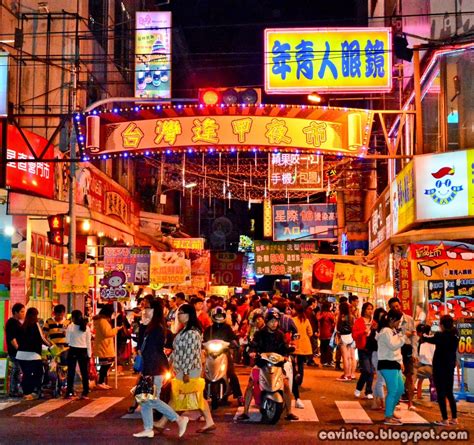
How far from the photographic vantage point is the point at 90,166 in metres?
26.0

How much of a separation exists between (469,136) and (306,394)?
24.7 ft

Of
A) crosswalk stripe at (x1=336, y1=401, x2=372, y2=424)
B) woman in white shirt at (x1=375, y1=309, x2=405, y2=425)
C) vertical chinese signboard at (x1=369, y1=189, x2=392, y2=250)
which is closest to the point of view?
woman in white shirt at (x1=375, y1=309, x2=405, y2=425)

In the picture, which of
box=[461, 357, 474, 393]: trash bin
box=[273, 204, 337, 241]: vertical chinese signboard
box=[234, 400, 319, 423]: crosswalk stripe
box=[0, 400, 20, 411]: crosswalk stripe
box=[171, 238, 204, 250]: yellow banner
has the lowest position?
box=[0, 400, 20, 411]: crosswalk stripe

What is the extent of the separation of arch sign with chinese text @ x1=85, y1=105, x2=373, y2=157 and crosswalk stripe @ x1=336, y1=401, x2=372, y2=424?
21.3 ft

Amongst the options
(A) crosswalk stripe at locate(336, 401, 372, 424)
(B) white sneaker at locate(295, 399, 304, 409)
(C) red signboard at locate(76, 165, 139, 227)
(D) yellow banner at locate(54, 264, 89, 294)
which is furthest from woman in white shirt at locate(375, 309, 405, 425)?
(C) red signboard at locate(76, 165, 139, 227)

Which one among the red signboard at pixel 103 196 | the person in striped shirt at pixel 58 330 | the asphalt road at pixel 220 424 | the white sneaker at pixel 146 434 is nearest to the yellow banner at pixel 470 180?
the asphalt road at pixel 220 424

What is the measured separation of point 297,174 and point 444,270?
12.4 m

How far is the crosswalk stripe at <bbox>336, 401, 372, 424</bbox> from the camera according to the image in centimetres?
1194

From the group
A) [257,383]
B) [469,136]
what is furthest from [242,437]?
[469,136]

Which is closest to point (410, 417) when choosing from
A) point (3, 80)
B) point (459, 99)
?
point (459, 99)

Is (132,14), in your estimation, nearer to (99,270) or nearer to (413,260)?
(99,270)

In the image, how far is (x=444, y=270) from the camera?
15672mm

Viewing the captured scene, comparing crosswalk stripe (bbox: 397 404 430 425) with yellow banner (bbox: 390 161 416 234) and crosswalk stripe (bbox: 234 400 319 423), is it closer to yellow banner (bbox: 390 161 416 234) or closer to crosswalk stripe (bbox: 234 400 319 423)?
crosswalk stripe (bbox: 234 400 319 423)

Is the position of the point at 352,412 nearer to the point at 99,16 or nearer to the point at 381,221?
the point at 381,221
